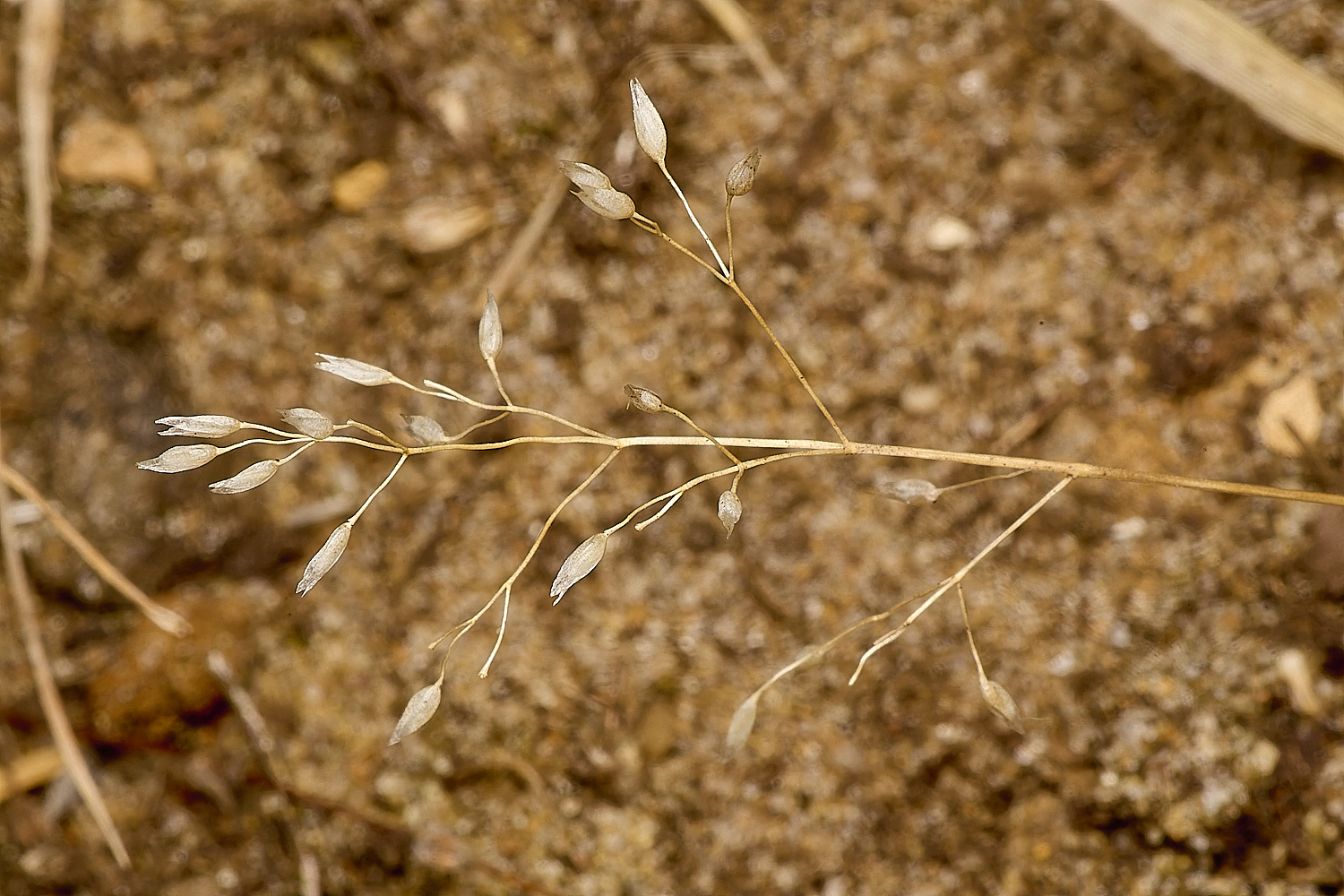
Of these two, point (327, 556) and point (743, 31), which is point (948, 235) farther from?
point (327, 556)

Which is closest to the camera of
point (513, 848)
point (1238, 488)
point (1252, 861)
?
point (1238, 488)

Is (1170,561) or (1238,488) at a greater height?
(1238,488)

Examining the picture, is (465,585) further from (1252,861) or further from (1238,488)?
(1252,861)

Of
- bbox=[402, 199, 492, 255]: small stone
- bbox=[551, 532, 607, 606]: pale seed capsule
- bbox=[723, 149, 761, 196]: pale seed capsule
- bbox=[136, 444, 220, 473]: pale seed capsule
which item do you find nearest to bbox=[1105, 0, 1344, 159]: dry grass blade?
bbox=[723, 149, 761, 196]: pale seed capsule

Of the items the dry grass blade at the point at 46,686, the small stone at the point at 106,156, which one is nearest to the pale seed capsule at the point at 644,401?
the small stone at the point at 106,156

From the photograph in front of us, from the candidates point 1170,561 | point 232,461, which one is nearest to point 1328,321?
point 1170,561

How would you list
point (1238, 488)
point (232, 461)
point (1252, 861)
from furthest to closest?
point (232, 461) → point (1252, 861) → point (1238, 488)

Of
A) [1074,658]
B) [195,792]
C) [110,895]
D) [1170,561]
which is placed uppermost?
[1170,561]

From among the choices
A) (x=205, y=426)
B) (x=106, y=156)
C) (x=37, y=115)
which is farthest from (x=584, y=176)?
(x=37, y=115)
